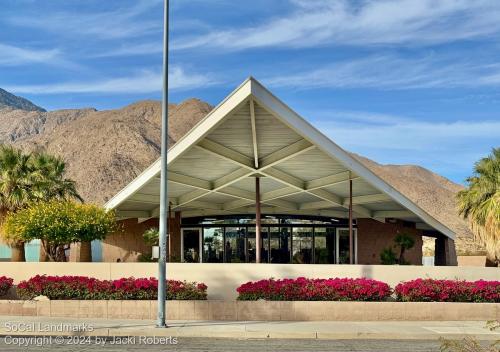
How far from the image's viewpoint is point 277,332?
56.8 ft

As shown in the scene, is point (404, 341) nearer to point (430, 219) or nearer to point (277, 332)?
point (277, 332)

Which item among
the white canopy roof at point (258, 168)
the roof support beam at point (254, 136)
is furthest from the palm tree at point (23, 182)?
the roof support beam at point (254, 136)

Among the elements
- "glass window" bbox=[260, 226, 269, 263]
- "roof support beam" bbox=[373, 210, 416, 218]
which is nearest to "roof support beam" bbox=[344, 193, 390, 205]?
"roof support beam" bbox=[373, 210, 416, 218]

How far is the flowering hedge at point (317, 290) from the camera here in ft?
68.2

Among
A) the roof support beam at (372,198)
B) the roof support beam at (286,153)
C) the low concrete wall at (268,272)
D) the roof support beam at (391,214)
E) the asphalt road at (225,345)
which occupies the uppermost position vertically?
the roof support beam at (286,153)

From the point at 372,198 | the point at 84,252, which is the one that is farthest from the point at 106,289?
the point at 372,198

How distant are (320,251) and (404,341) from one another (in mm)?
26504

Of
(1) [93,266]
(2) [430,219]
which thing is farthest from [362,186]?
(1) [93,266]

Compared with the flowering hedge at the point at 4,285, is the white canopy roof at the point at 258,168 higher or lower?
higher

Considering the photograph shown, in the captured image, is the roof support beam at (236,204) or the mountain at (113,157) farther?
the mountain at (113,157)

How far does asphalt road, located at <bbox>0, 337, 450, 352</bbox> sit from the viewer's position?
14.9m

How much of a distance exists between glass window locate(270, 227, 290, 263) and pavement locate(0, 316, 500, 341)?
77.8 feet

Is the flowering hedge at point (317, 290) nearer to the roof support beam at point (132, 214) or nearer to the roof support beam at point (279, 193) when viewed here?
the roof support beam at point (279, 193)

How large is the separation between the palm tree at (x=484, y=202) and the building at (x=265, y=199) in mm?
1958
